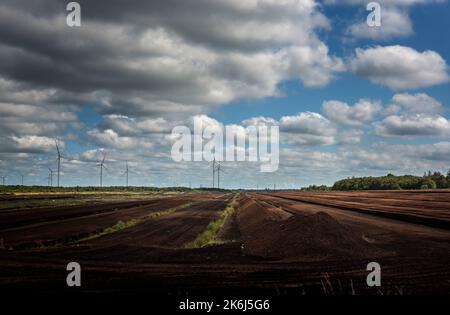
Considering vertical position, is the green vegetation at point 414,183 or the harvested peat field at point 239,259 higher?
the green vegetation at point 414,183

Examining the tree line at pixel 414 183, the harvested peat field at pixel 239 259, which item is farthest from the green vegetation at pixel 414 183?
Result: the harvested peat field at pixel 239 259

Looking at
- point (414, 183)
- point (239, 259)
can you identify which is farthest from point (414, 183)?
point (239, 259)

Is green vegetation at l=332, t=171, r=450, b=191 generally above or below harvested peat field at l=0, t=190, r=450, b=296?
above

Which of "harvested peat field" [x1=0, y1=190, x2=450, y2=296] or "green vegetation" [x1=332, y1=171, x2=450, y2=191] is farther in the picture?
"green vegetation" [x1=332, y1=171, x2=450, y2=191]

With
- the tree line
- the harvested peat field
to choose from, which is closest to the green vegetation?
the tree line

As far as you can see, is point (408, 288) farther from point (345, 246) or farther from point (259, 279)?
point (345, 246)

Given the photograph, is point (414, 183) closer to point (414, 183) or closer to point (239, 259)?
point (414, 183)

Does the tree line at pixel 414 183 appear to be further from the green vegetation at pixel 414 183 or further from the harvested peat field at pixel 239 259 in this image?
the harvested peat field at pixel 239 259

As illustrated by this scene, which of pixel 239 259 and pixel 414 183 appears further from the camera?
pixel 414 183

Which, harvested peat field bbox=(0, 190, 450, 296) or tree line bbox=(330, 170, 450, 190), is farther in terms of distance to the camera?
tree line bbox=(330, 170, 450, 190)

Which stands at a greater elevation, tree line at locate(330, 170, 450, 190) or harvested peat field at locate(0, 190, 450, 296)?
tree line at locate(330, 170, 450, 190)

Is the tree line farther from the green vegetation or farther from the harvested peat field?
the harvested peat field
